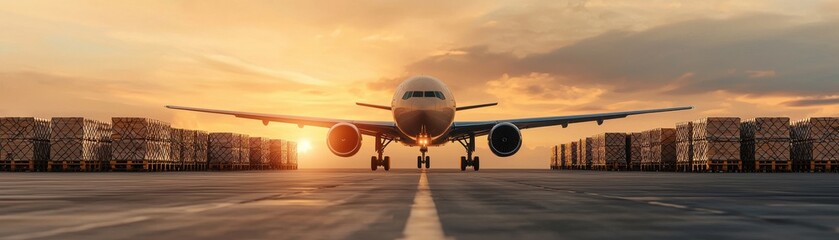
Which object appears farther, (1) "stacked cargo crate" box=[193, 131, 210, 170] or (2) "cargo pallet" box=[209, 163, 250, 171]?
(2) "cargo pallet" box=[209, 163, 250, 171]

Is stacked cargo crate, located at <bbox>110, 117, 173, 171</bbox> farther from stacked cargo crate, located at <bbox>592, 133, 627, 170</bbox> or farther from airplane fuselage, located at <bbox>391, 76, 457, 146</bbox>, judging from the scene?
stacked cargo crate, located at <bbox>592, 133, 627, 170</bbox>

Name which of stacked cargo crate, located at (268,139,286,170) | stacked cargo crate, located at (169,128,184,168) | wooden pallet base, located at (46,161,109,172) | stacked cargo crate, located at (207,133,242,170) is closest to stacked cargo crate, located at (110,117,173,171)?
wooden pallet base, located at (46,161,109,172)

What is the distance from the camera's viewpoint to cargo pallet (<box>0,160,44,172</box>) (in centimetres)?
4847

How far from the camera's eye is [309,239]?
5453 mm

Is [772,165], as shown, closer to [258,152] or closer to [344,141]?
[344,141]

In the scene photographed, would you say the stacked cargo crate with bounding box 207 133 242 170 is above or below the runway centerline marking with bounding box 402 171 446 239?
above

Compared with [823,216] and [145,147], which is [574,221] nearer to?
[823,216]

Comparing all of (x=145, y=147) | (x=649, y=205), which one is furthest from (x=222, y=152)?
(x=649, y=205)

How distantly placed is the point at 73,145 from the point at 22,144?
3191 mm

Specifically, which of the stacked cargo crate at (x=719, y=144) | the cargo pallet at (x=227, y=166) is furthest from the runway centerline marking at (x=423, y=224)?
the cargo pallet at (x=227, y=166)

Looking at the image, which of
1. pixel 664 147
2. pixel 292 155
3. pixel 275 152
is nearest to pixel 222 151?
pixel 275 152

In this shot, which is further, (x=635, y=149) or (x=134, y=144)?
(x=635, y=149)

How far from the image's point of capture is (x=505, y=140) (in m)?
34.5

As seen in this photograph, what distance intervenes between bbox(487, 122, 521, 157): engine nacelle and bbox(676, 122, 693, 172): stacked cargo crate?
2135 cm
